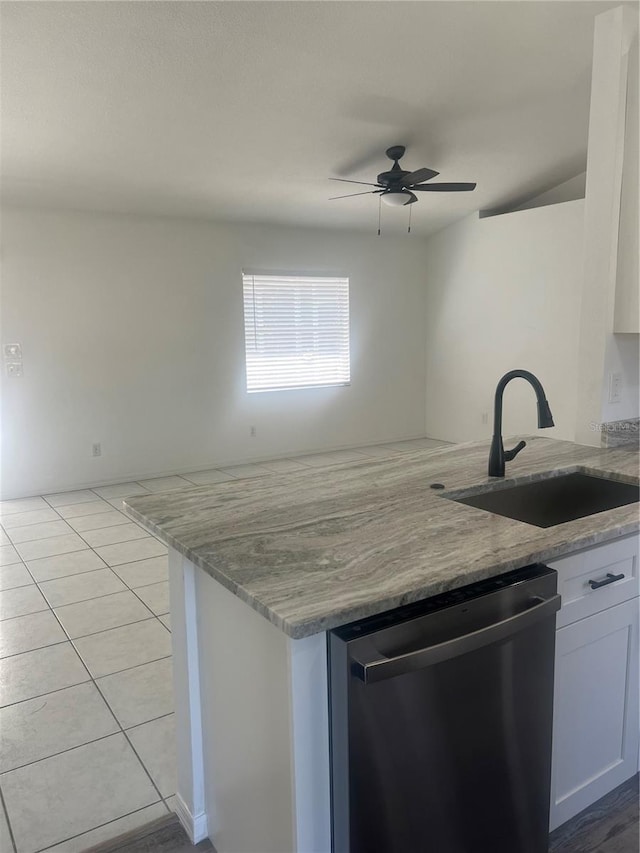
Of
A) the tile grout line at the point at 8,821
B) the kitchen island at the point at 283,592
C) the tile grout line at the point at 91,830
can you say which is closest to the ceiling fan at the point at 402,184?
the kitchen island at the point at 283,592

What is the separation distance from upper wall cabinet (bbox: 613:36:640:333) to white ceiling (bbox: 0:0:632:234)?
1.07 meters

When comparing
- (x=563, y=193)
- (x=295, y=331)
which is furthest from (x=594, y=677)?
(x=563, y=193)

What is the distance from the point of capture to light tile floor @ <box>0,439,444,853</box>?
1841mm

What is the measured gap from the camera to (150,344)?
18.6 feet

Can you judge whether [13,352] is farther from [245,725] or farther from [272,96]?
[245,725]

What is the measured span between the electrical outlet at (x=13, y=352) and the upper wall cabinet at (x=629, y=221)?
453cm

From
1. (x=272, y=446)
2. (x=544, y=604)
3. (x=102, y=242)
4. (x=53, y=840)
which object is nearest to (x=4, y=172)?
(x=102, y=242)

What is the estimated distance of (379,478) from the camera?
205 centimetres

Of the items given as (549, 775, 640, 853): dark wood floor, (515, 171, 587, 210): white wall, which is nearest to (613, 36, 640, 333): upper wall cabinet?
(549, 775, 640, 853): dark wood floor

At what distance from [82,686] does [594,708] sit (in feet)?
6.31

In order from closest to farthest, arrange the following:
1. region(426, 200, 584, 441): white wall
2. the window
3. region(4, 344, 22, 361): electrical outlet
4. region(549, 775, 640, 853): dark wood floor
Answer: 1. region(549, 775, 640, 853): dark wood floor
2. region(4, 344, 22, 361): electrical outlet
3. region(426, 200, 584, 441): white wall
4. the window

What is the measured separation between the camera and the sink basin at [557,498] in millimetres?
2033

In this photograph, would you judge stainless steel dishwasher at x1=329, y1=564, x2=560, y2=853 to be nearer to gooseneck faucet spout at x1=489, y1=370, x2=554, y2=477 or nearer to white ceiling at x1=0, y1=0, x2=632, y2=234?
gooseneck faucet spout at x1=489, y1=370, x2=554, y2=477

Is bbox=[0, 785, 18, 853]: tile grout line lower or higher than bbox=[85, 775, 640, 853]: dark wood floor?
lower
